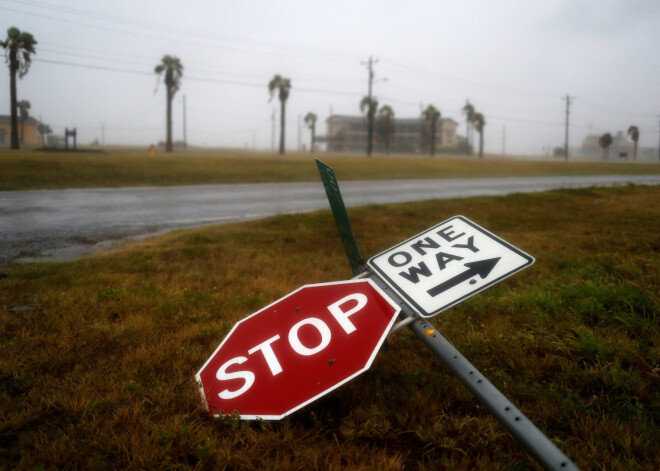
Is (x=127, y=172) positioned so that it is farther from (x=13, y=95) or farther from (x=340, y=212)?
(x=340, y=212)

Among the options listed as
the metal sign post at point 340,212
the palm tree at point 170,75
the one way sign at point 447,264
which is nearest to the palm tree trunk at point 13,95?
the metal sign post at point 340,212

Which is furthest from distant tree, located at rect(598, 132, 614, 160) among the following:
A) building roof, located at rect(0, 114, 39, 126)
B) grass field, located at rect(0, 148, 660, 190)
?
building roof, located at rect(0, 114, 39, 126)

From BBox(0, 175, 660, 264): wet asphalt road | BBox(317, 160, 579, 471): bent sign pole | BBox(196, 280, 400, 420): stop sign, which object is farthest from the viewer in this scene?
BBox(0, 175, 660, 264): wet asphalt road

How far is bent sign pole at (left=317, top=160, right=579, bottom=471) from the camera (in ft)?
5.24

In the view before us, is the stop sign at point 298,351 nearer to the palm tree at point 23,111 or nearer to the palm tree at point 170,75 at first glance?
the palm tree at point 23,111

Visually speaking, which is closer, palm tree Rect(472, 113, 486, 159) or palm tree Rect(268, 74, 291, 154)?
palm tree Rect(268, 74, 291, 154)

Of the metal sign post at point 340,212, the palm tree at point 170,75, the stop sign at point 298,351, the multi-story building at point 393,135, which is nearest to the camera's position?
the stop sign at point 298,351

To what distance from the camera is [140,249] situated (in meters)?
5.74

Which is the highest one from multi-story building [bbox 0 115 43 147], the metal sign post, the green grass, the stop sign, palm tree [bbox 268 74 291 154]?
palm tree [bbox 268 74 291 154]

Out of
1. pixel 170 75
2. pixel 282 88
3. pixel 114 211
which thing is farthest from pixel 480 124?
pixel 114 211

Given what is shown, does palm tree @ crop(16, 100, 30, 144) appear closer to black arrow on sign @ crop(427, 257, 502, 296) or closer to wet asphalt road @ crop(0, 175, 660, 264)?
wet asphalt road @ crop(0, 175, 660, 264)

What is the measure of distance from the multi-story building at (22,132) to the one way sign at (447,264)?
1597cm

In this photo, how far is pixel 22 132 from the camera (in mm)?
18875

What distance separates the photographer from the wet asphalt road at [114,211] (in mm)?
6344
